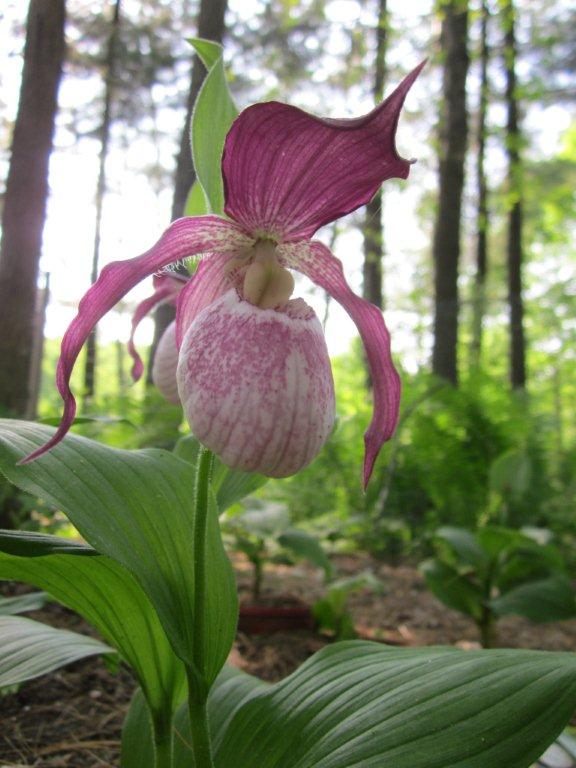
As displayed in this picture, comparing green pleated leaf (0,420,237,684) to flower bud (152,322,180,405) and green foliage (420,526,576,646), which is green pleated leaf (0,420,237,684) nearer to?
flower bud (152,322,180,405)

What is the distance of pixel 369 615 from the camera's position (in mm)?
2977

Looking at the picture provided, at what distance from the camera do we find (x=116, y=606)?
3.21 ft

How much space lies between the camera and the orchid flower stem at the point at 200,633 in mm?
904

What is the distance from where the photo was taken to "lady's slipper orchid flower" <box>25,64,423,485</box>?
805mm

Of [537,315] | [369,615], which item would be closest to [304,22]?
[369,615]

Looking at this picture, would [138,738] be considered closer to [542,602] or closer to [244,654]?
[244,654]

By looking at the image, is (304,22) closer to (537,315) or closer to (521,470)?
(521,470)

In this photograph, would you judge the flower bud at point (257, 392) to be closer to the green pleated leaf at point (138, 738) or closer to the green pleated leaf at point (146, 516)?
the green pleated leaf at point (146, 516)

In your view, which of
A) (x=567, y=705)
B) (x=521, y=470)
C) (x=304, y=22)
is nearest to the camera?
(x=567, y=705)

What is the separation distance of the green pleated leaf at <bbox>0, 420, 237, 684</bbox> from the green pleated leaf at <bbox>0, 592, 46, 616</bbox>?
44 cm

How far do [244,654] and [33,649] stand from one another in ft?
4.01

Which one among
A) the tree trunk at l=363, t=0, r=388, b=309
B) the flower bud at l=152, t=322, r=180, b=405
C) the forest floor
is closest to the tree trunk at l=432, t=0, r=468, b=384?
the tree trunk at l=363, t=0, r=388, b=309

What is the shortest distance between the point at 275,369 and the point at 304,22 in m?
5.74

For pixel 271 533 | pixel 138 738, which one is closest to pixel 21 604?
pixel 138 738
